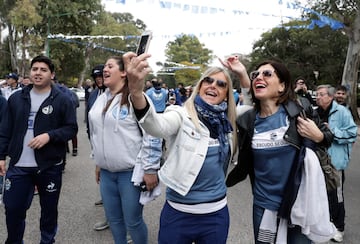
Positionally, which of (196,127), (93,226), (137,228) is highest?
(196,127)

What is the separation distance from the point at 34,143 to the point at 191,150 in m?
1.51

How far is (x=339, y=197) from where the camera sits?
3.66 meters

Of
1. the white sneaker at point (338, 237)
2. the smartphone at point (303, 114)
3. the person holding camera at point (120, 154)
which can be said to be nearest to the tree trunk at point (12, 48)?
the person holding camera at point (120, 154)

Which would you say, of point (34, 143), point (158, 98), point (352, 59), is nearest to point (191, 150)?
point (34, 143)

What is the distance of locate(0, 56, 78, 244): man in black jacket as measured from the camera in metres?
2.87

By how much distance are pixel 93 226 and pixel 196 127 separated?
2.57 m

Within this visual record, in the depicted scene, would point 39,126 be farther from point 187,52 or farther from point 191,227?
point 187,52

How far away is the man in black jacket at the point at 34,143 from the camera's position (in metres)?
2.87

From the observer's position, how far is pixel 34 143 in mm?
2805

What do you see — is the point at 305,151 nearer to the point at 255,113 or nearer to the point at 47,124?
the point at 255,113

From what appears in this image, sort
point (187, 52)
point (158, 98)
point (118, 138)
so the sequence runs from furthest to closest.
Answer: point (187, 52) → point (158, 98) → point (118, 138)

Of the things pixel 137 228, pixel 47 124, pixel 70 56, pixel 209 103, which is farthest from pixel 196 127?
pixel 70 56

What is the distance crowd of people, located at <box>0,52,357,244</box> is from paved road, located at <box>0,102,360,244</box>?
2.91 ft

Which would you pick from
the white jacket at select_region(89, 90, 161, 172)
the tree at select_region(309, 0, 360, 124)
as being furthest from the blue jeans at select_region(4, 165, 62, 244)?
the tree at select_region(309, 0, 360, 124)
